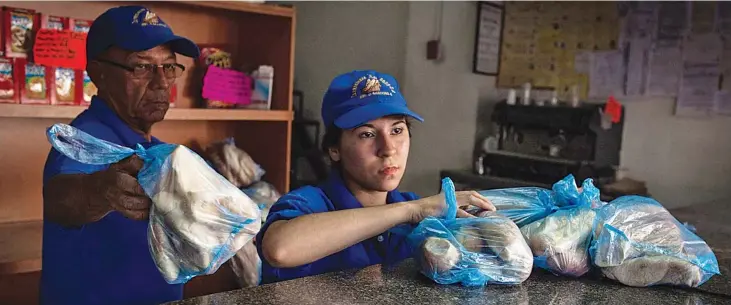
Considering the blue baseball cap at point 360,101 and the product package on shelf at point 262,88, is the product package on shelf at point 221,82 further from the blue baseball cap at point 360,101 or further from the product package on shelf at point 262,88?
the blue baseball cap at point 360,101

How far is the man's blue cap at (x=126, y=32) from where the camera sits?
160 centimetres

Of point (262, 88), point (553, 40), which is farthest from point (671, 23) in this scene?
point (262, 88)

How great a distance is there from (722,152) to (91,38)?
3274mm

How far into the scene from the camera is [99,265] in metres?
1.43

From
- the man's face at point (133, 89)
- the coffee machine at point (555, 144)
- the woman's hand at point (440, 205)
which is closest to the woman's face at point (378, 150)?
the woman's hand at point (440, 205)

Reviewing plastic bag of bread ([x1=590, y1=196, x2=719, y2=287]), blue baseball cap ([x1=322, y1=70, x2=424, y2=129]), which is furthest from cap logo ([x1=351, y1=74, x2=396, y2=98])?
plastic bag of bread ([x1=590, y1=196, x2=719, y2=287])

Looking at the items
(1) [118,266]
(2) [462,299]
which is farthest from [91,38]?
(2) [462,299]

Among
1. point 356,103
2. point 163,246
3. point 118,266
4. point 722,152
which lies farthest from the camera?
point 722,152

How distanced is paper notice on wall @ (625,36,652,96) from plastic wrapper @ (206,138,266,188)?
7.86 feet

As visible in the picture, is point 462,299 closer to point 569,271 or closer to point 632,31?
point 569,271

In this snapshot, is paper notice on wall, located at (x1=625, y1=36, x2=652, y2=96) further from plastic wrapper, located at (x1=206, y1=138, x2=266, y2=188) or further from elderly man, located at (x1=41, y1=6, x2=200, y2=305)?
elderly man, located at (x1=41, y1=6, x2=200, y2=305)

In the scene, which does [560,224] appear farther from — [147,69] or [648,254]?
[147,69]

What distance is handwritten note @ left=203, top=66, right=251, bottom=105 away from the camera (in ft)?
8.59

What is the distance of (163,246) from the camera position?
85 centimetres
